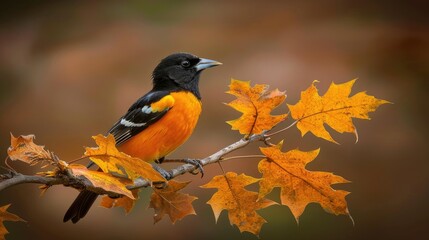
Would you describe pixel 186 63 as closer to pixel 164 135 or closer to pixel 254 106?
pixel 164 135

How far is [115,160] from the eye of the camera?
1.13 metres

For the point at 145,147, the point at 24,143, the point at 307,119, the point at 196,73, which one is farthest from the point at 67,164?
the point at 196,73

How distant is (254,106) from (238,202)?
25 cm

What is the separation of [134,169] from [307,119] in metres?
0.50

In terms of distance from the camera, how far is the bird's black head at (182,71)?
2.33m

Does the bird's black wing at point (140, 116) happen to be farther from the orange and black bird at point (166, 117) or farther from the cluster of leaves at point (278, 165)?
the cluster of leaves at point (278, 165)

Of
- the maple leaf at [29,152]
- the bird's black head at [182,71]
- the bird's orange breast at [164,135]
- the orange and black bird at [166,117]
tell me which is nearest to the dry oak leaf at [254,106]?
the maple leaf at [29,152]

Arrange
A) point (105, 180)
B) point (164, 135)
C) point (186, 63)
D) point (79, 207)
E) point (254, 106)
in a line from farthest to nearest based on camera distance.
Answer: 1. point (186, 63)
2. point (164, 135)
3. point (79, 207)
4. point (254, 106)
5. point (105, 180)

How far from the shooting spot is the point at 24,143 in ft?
3.57

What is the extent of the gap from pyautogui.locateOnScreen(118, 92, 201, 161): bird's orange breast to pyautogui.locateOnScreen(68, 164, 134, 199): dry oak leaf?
94 centimetres

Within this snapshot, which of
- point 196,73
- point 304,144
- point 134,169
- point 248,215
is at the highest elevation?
point 134,169

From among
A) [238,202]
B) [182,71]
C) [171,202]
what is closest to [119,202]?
[171,202]

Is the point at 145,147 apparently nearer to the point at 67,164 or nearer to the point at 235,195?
the point at 235,195

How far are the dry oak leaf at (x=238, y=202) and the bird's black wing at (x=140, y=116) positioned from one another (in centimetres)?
72
